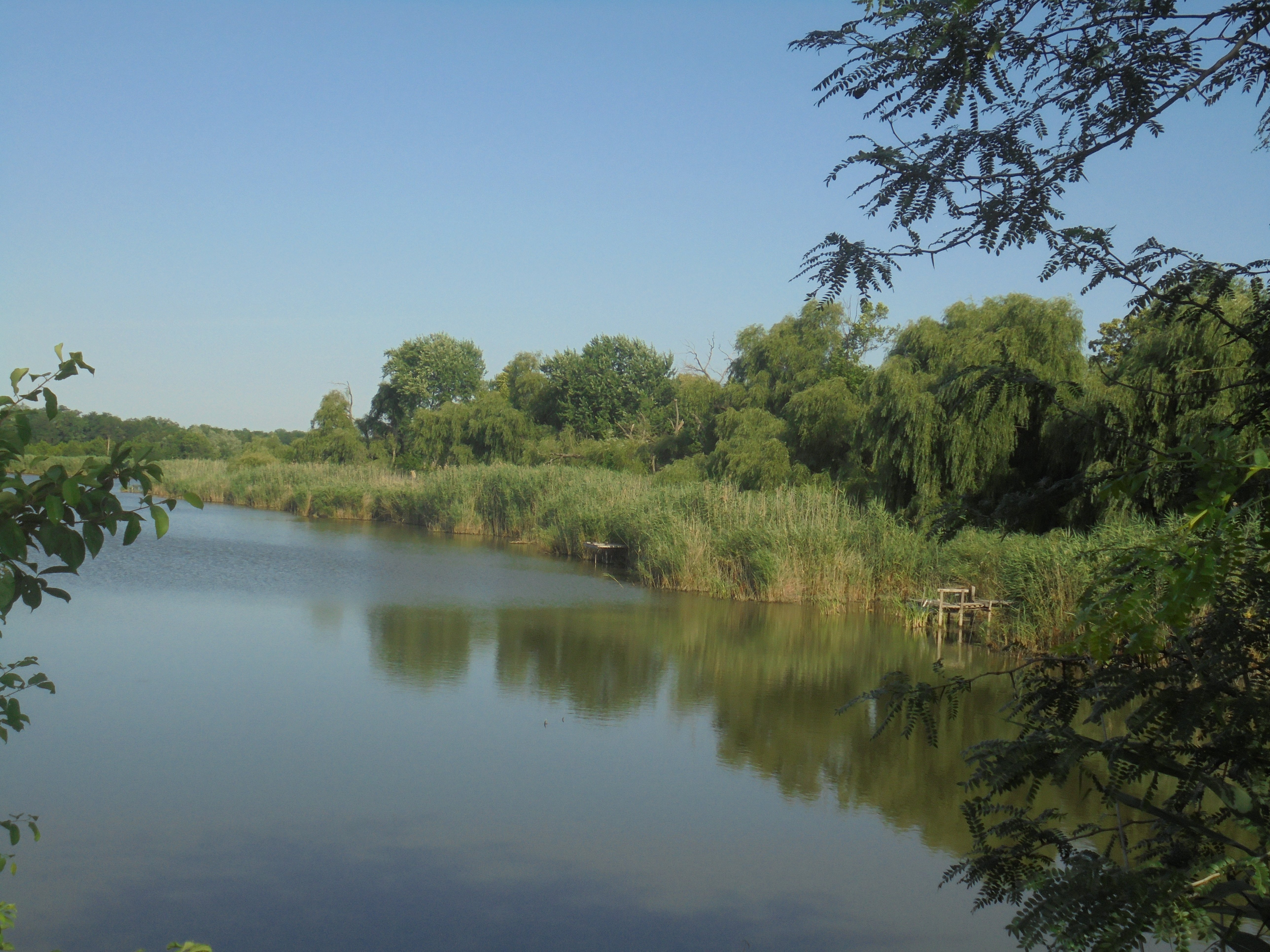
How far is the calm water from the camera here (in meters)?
4.85

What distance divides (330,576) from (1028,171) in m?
16.1

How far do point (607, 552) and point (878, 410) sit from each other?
20.9 ft

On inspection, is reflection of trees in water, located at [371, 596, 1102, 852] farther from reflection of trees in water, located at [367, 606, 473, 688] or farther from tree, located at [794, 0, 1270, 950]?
tree, located at [794, 0, 1270, 950]

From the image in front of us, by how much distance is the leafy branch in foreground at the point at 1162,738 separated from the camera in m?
1.58

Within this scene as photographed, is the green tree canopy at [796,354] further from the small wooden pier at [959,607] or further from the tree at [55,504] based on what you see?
the tree at [55,504]

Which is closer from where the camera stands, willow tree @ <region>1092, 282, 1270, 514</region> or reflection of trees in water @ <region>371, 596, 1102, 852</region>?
willow tree @ <region>1092, 282, 1270, 514</region>

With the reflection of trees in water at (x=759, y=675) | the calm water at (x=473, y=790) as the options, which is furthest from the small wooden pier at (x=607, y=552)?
the calm water at (x=473, y=790)

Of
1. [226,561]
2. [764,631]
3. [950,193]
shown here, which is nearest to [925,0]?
[950,193]

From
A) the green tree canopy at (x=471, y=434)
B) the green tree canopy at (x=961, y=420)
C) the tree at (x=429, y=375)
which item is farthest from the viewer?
the tree at (x=429, y=375)

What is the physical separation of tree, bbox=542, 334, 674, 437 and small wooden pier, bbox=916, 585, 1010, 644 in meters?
22.8

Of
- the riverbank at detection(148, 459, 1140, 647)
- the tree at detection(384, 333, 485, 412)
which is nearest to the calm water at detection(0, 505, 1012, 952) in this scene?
the riverbank at detection(148, 459, 1140, 647)

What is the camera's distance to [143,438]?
267cm

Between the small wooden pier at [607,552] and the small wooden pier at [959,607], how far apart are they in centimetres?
762

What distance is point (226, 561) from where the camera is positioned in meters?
18.6
